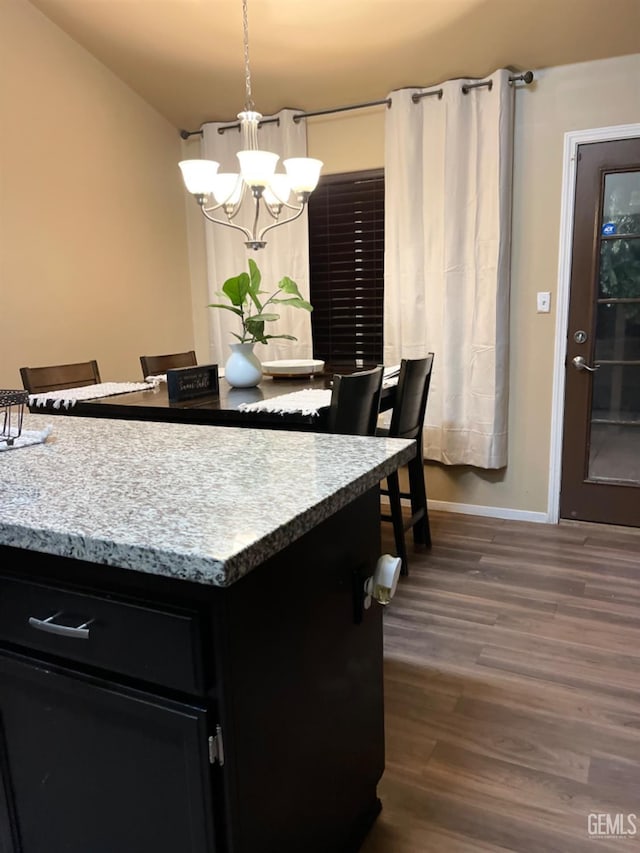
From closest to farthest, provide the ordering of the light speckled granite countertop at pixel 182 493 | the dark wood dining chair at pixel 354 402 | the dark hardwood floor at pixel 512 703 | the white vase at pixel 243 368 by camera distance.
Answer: the light speckled granite countertop at pixel 182 493 < the dark hardwood floor at pixel 512 703 < the dark wood dining chair at pixel 354 402 < the white vase at pixel 243 368

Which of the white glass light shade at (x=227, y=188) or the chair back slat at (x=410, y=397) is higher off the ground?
the white glass light shade at (x=227, y=188)

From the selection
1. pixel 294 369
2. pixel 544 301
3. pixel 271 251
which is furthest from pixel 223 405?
pixel 544 301

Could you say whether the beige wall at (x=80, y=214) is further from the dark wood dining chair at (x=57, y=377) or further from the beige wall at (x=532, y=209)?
the beige wall at (x=532, y=209)

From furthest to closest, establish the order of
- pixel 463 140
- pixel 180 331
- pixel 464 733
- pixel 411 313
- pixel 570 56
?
pixel 180 331 < pixel 411 313 < pixel 463 140 < pixel 570 56 < pixel 464 733

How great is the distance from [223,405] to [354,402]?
518 mm

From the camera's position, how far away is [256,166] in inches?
97.6

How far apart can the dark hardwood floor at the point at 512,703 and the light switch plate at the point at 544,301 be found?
4.15 feet

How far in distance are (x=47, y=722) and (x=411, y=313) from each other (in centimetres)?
291

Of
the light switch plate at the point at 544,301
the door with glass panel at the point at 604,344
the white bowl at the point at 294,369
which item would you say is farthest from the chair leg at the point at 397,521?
the light switch plate at the point at 544,301

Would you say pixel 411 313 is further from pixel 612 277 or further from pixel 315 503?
pixel 315 503

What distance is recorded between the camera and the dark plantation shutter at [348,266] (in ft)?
12.2

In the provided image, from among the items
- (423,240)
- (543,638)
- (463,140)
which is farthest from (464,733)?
(463,140)

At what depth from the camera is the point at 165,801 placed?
3.03ft

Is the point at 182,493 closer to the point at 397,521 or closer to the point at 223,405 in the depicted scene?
the point at 223,405
